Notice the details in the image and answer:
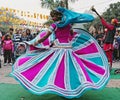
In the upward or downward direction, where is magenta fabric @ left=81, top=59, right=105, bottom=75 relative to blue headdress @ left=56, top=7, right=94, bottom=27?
downward

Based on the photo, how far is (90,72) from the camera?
17.8 ft

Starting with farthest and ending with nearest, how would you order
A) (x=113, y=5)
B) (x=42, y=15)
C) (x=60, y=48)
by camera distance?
(x=113, y=5) < (x=42, y=15) < (x=60, y=48)

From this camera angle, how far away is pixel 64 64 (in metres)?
5.20

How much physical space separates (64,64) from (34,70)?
0.51 meters

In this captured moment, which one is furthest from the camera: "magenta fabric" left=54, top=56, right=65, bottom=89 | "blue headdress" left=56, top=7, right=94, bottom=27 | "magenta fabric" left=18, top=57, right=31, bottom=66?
"magenta fabric" left=18, top=57, right=31, bottom=66

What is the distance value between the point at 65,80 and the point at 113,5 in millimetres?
38479

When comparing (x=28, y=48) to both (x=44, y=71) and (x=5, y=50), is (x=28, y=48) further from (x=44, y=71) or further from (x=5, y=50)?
(x=5, y=50)

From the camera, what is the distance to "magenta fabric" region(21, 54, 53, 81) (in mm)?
5145

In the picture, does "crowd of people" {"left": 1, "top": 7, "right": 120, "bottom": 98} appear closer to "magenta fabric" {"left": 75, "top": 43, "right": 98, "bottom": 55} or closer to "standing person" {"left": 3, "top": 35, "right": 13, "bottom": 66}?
"magenta fabric" {"left": 75, "top": 43, "right": 98, "bottom": 55}

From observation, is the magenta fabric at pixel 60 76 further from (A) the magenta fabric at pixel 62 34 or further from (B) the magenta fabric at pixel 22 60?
(B) the magenta fabric at pixel 22 60

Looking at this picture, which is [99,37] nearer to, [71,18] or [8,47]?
[8,47]

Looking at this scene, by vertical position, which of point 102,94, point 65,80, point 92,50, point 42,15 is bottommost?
point 102,94

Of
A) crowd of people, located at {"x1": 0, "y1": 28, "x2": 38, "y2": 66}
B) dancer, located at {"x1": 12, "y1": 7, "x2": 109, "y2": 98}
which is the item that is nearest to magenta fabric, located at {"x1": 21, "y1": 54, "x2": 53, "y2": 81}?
dancer, located at {"x1": 12, "y1": 7, "x2": 109, "y2": 98}

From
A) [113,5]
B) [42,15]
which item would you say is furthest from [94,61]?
[113,5]
